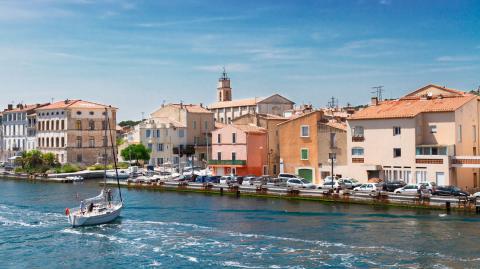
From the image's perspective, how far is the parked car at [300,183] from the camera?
184 ft

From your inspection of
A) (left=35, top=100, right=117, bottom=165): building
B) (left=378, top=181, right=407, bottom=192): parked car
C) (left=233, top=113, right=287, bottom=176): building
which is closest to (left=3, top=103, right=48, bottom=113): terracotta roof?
(left=35, top=100, right=117, bottom=165): building

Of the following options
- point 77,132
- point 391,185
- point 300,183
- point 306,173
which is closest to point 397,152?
point 391,185

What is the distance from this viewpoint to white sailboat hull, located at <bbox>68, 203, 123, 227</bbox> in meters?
43.1

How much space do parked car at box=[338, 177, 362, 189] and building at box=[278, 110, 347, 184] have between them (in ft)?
10.3

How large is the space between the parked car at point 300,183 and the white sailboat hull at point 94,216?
56.5ft

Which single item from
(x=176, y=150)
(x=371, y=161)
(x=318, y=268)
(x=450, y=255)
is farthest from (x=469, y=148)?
(x=176, y=150)

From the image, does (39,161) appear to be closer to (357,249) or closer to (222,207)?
(222,207)

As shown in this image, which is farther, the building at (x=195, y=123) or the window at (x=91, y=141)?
the window at (x=91, y=141)

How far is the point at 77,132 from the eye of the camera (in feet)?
314

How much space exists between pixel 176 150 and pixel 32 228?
4507 cm

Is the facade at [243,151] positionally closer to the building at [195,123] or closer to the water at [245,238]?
the building at [195,123]

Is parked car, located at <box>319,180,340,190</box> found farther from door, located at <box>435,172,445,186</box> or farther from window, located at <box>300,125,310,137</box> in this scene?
door, located at <box>435,172,445,186</box>

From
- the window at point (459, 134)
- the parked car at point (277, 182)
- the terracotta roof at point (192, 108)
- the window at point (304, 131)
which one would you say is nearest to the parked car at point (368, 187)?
the window at point (459, 134)

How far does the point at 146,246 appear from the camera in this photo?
36000mm
